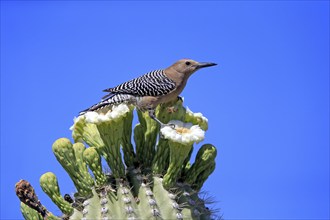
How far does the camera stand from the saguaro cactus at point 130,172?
17.8 feet

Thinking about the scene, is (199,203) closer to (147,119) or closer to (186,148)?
(186,148)

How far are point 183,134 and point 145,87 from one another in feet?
5.60

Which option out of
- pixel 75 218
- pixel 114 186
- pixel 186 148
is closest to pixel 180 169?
pixel 186 148

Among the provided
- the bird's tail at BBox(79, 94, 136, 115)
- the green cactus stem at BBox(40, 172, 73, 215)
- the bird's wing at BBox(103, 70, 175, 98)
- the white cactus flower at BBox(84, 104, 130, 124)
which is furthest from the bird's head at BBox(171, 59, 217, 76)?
the green cactus stem at BBox(40, 172, 73, 215)

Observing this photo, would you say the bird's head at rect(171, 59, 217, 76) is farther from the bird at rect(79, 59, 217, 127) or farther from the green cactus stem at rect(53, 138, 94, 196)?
the green cactus stem at rect(53, 138, 94, 196)

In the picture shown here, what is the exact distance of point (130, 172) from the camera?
576 centimetres

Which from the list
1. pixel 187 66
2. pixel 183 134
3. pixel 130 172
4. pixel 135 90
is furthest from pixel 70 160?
pixel 187 66

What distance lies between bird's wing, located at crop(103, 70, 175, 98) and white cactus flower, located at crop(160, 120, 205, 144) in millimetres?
1383

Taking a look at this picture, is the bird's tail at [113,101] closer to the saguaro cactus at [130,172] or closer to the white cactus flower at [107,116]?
the saguaro cactus at [130,172]

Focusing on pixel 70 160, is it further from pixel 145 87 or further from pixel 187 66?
pixel 187 66

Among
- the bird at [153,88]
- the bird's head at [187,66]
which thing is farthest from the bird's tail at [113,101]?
the bird's head at [187,66]

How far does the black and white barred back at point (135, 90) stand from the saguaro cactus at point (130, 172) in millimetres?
967

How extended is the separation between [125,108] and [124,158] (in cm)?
51

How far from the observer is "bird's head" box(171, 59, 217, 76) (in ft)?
24.8
